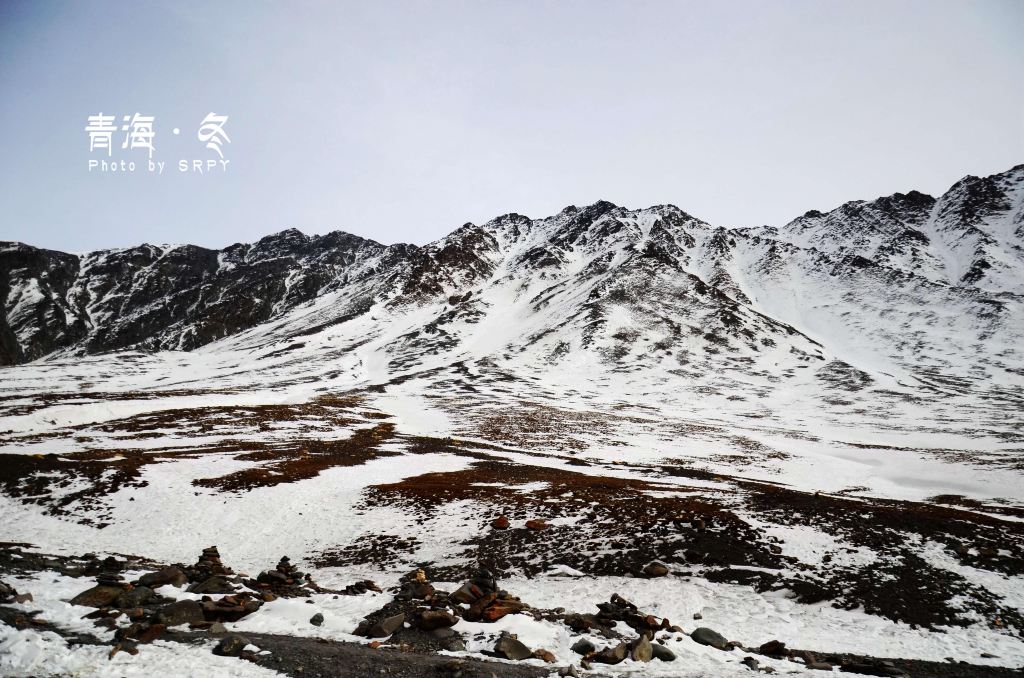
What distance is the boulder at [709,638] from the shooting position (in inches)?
533

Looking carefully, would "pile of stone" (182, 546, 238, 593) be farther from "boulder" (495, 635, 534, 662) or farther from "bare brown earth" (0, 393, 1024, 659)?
"boulder" (495, 635, 534, 662)

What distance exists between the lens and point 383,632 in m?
13.0

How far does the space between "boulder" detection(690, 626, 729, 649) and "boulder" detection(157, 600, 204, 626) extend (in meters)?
13.8

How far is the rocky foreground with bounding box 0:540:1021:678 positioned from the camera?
36.0ft

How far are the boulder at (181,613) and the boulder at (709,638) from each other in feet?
45.3

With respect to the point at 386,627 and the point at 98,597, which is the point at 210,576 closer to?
the point at 98,597

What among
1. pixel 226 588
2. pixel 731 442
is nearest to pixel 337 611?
pixel 226 588

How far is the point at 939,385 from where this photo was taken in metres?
122

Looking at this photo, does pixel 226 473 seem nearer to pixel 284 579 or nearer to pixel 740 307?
pixel 284 579

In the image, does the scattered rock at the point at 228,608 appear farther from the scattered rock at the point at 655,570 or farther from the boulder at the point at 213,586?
the scattered rock at the point at 655,570

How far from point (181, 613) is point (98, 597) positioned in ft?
8.74

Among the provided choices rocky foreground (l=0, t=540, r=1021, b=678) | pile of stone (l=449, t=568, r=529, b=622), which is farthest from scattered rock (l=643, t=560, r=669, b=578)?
pile of stone (l=449, t=568, r=529, b=622)

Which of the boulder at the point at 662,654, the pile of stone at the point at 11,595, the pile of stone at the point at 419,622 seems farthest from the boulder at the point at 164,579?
the boulder at the point at 662,654

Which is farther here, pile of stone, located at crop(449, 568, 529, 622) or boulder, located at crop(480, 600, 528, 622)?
pile of stone, located at crop(449, 568, 529, 622)
